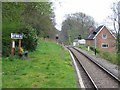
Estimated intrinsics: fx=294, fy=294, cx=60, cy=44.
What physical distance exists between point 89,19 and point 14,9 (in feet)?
313

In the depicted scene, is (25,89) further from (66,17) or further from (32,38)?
(66,17)

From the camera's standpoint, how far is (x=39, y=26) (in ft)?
187

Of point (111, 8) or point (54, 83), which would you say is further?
point (111, 8)

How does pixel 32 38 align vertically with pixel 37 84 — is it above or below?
above

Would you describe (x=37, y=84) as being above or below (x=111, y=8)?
below

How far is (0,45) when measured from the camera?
2445cm

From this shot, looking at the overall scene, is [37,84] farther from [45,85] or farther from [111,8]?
[111,8]

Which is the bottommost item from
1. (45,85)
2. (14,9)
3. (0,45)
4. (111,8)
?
(45,85)

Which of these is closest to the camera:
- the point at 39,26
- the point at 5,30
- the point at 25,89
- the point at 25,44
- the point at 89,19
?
the point at 25,89

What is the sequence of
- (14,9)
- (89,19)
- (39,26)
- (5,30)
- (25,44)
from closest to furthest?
(14,9) < (5,30) < (25,44) < (39,26) < (89,19)

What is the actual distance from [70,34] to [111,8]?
61981mm

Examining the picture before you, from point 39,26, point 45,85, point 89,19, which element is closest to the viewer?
point 45,85

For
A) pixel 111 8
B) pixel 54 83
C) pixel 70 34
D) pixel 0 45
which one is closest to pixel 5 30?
pixel 0 45

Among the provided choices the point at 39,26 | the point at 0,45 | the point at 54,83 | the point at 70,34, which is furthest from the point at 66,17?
the point at 54,83
